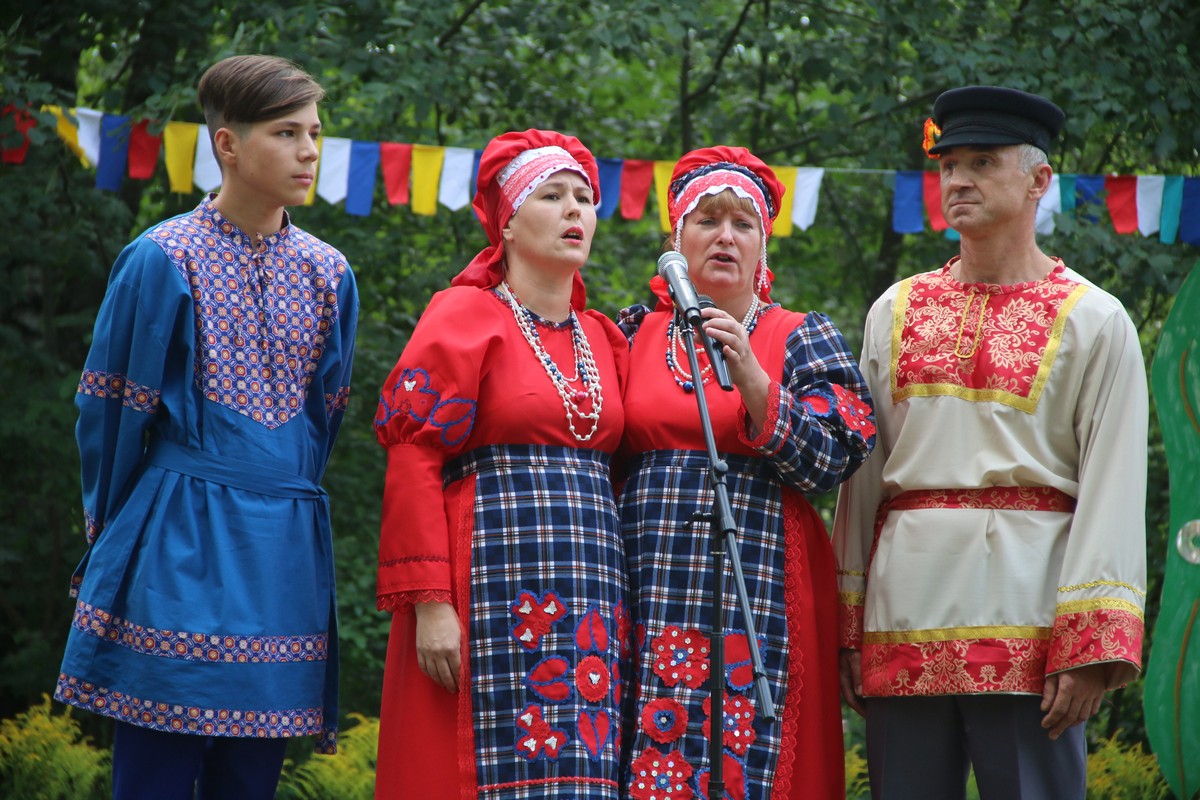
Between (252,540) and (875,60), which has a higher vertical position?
(875,60)

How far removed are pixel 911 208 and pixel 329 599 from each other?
4177 mm

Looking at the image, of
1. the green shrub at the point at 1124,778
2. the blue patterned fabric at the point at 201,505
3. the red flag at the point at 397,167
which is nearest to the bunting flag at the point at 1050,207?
the green shrub at the point at 1124,778

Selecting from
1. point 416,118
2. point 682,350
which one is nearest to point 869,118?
point 416,118

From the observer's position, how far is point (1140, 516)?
9.94 ft

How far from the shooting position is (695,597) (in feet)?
10.2

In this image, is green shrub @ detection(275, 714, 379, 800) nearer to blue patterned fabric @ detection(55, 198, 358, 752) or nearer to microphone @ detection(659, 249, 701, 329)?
blue patterned fabric @ detection(55, 198, 358, 752)

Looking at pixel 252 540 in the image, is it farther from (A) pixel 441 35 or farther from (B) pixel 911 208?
(A) pixel 441 35

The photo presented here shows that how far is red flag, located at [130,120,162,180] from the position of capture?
5.94 m

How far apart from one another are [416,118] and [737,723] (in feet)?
13.9

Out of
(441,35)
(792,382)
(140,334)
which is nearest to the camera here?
(140,334)

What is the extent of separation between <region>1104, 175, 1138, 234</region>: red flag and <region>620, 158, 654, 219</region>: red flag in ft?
6.72

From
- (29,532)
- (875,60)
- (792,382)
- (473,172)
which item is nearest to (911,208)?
(875,60)

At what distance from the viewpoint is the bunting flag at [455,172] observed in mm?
6051

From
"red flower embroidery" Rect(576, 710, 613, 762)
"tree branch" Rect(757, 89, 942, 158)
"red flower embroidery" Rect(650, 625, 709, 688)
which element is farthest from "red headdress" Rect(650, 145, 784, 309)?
"tree branch" Rect(757, 89, 942, 158)
